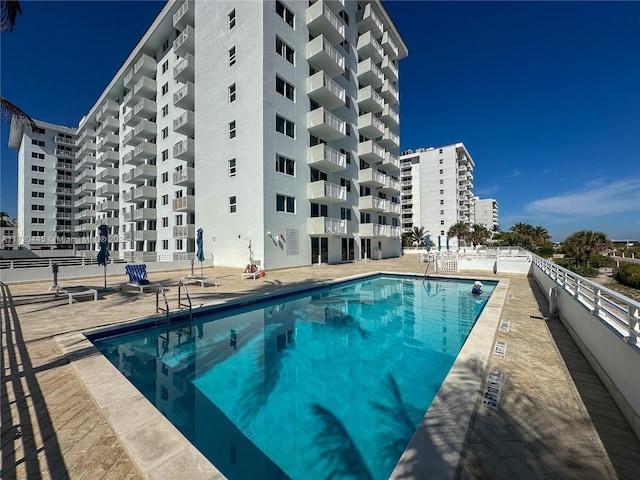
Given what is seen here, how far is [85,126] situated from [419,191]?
228ft

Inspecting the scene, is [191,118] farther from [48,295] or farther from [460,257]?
[460,257]

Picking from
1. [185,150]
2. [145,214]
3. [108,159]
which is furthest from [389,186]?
[108,159]

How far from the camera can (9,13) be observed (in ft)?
24.7

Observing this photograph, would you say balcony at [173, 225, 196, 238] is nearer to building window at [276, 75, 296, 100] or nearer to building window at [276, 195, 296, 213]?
building window at [276, 195, 296, 213]

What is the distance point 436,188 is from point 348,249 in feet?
150

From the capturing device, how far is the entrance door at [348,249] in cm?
2722

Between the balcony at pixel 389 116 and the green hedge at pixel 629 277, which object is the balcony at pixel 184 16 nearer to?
the balcony at pixel 389 116

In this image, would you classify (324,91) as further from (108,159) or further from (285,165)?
(108,159)

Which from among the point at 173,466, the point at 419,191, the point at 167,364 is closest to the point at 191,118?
the point at 167,364

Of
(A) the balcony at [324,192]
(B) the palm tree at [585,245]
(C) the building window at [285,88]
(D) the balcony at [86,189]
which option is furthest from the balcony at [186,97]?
(B) the palm tree at [585,245]

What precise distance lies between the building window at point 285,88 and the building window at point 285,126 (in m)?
2.07

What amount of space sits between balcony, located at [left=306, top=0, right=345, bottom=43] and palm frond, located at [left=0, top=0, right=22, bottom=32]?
69.3 feet

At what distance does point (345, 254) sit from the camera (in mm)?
27406

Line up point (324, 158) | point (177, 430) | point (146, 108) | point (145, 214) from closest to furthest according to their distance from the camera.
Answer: point (177, 430)
point (324, 158)
point (145, 214)
point (146, 108)
